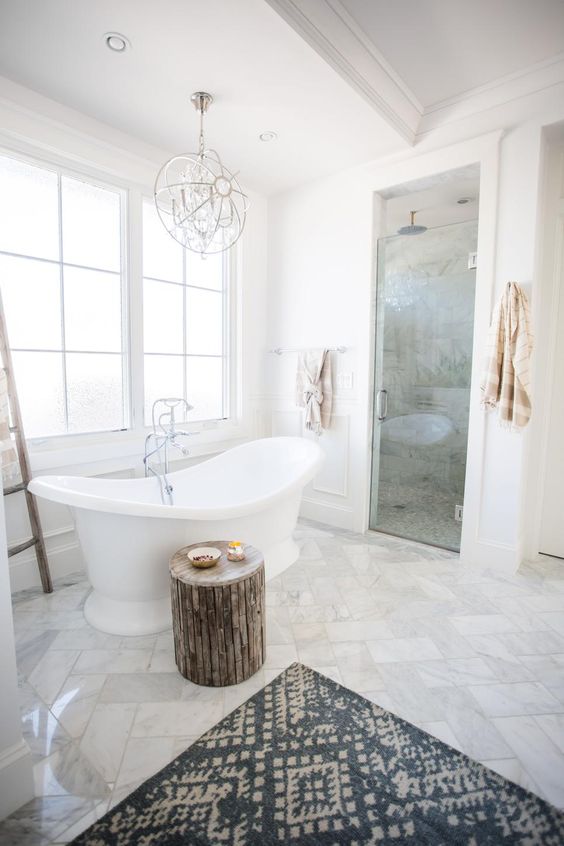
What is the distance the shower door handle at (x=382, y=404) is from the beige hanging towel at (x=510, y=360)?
77cm

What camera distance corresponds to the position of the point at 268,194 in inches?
141

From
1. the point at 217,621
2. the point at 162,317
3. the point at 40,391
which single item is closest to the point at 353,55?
the point at 162,317

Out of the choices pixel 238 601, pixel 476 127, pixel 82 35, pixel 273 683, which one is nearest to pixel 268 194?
pixel 476 127

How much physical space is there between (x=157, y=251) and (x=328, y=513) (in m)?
2.34

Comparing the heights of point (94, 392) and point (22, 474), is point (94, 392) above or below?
above

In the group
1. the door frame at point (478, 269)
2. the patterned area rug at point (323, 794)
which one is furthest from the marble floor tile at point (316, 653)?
the door frame at point (478, 269)

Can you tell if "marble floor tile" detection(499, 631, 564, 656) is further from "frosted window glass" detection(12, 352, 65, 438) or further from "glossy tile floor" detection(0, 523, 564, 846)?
"frosted window glass" detection(12, 352, 65, 438)

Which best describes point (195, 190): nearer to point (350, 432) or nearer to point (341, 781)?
Answer: point (350, 432)

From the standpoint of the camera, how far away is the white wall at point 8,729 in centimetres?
114

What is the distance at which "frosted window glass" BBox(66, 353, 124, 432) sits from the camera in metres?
2.62

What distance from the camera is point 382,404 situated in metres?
3.16

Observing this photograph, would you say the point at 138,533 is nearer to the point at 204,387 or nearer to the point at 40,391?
the point at 40,391

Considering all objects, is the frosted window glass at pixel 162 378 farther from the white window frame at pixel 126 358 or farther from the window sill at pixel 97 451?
the window sill at pixel 97 451

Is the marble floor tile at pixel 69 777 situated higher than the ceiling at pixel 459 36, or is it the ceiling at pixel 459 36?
the ceiling at pixel 459 36
